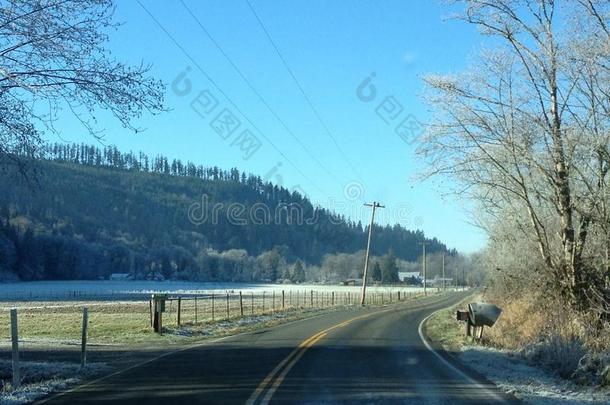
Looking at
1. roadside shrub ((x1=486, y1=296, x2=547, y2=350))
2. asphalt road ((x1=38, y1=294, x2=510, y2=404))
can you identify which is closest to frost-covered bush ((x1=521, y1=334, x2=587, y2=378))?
roadside shrub ((x1=486, y1=296, x2=547, y2=350))

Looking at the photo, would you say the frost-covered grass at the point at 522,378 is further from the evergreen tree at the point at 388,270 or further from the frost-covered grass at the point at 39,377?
the evergreen tree at the point at 388,270

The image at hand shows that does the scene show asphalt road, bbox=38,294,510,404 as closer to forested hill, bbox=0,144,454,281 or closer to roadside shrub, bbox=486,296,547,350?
roadside shrub, bbox=486,296,547,350


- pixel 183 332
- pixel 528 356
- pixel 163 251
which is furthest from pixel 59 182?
pixel 528 356

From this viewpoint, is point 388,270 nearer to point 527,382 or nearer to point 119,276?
point 119,276

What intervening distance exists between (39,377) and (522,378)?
9.97 meters

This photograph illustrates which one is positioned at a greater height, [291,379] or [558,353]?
[558,353]

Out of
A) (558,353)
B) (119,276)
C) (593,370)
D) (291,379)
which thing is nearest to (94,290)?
(119,276)

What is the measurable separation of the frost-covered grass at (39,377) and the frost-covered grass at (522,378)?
8.20m

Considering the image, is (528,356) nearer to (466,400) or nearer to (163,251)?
(466,400)

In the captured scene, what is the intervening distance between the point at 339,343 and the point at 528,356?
632 centimetres

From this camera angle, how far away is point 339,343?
874 inches

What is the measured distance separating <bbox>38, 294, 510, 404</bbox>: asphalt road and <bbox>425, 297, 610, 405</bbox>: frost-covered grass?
55 cm

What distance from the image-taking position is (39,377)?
14.2 meters

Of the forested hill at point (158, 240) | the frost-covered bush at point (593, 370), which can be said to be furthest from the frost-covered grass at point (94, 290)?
the frost-covered bush at point (593, 370)
